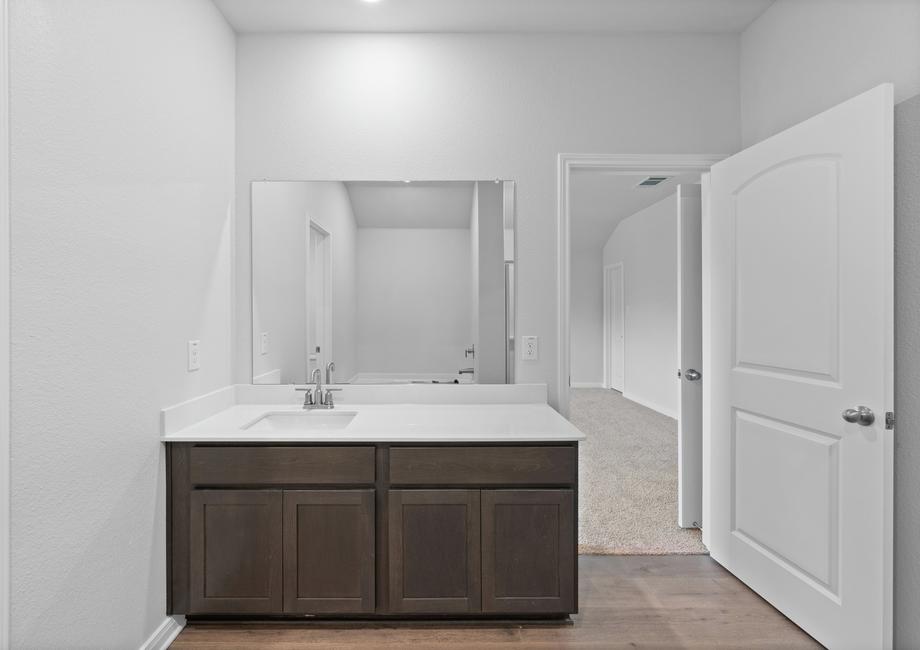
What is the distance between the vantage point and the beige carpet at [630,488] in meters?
2.84

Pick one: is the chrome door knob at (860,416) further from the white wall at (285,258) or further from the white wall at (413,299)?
the white wall at (285,258)

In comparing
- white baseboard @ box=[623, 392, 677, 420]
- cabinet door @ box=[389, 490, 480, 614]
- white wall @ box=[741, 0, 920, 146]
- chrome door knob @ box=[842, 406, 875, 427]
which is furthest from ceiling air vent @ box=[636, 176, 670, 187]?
cabinet door @ box=[389, 490, 480, 614]

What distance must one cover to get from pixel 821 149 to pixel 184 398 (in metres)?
2.60

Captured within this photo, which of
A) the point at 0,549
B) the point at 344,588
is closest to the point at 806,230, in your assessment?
the point at 344,588

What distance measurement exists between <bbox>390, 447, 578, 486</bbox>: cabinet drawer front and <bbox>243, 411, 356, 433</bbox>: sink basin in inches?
A: 19.7

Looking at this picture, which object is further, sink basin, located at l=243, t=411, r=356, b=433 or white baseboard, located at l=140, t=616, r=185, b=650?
sink basin, located at l=243, t=411, r=356, b=433

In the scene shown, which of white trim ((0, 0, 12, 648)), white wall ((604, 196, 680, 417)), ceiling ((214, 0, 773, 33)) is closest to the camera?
white trim ((0, 0, 12, 648))

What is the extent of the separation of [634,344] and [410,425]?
20.9 feet

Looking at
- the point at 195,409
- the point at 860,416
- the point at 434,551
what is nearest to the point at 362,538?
the point at 434,551

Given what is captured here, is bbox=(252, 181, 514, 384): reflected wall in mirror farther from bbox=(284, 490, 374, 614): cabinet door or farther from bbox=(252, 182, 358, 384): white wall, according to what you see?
bbox=(284, 490, 374, 614): cabinet door

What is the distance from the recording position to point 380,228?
2664 mm

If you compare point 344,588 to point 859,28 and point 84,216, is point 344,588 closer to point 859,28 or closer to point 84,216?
point 84,216

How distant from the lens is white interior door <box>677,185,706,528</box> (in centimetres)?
290

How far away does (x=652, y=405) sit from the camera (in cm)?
715
